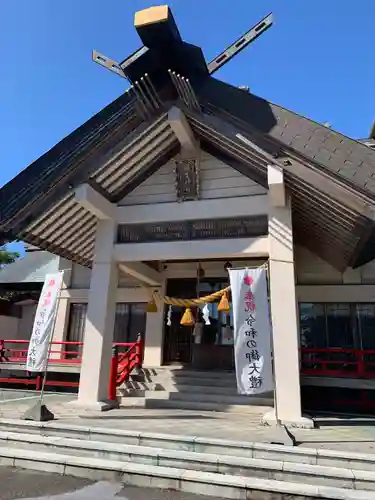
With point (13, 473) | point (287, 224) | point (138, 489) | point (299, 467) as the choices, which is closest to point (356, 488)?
point (299, 467)

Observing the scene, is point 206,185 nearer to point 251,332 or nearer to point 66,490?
point 251,332

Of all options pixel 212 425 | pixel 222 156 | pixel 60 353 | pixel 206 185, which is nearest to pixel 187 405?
pixel 212 425

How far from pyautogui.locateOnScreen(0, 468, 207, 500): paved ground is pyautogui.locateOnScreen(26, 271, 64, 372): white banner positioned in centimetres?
278

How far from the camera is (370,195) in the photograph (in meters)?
6.33

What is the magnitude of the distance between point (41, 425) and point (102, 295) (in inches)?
117

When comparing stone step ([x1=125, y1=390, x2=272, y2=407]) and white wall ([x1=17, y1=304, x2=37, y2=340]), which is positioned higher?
white wall ([x1=17, y1=304, x2=37, y2=340])

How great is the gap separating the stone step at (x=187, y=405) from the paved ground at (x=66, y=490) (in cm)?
412

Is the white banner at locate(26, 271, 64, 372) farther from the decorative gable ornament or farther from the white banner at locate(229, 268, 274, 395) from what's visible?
the white banner at locate(229, 268, 274, 395)

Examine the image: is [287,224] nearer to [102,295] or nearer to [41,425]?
[102,295]

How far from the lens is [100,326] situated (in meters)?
Answer: 8.16

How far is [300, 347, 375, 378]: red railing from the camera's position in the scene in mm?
8859

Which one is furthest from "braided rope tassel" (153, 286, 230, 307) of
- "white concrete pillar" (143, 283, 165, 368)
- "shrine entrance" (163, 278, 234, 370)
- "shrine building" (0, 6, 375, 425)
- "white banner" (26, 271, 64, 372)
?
"white banner" (26, 271, 64, 372)

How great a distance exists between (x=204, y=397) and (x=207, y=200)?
4.72 m

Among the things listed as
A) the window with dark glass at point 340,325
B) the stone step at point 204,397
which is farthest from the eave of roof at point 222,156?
the stone step at point 204,397
